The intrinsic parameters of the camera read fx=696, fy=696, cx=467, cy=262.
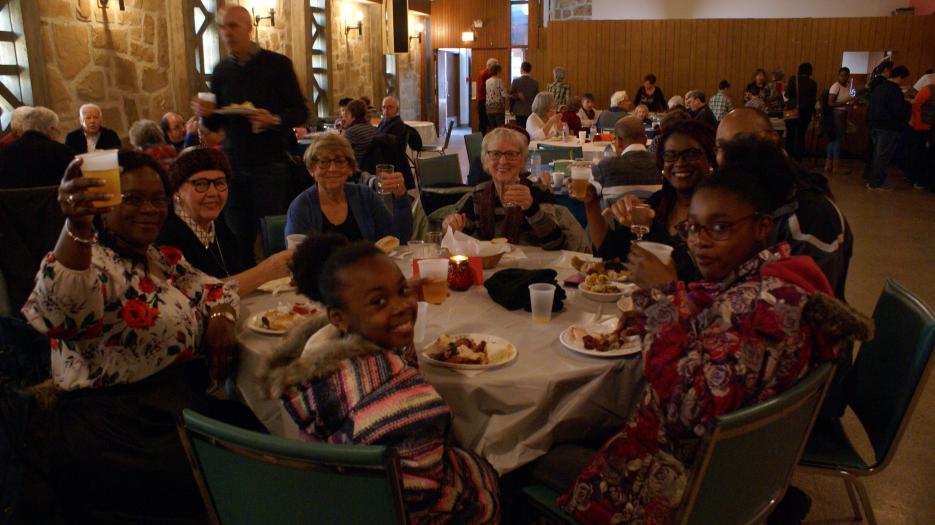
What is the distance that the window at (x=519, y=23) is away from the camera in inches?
651

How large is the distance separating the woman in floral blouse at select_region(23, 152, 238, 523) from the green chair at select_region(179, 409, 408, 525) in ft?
2.32

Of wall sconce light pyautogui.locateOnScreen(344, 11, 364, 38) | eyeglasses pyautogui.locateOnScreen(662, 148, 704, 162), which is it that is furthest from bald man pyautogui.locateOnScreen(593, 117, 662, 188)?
wall sconce light pyautogui.locateOnScreen(344, 11, 364, 38)

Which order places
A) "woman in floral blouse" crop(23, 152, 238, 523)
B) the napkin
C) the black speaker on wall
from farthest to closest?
1. the black speaker on wall
2. the napkin
3. "woman in floral blouse" crop(23, 152, 238, 523)

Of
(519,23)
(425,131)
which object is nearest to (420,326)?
(425,131)

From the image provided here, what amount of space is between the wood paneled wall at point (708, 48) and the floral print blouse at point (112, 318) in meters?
14.2

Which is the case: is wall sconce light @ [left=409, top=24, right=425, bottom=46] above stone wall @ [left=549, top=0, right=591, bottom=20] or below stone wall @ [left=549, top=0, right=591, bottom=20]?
below

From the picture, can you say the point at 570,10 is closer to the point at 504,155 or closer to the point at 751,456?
the point at 504,155

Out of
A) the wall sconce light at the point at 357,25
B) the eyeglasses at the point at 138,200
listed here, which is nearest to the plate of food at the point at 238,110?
the eyeglasses at the point at 138,200

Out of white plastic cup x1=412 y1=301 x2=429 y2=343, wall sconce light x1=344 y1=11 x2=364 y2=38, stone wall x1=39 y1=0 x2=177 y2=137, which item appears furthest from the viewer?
wall sconce light x1=344 y1=11 x2=364 y2=38

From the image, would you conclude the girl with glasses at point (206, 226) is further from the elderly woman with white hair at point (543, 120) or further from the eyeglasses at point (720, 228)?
the elderly woman with white hair at point (543, 120)

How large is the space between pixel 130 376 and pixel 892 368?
2.12 meters

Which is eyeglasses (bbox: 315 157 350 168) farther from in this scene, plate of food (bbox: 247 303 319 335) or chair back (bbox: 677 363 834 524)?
chair back (bbox: 677 363 834 524)

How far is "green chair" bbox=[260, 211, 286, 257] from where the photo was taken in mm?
3252

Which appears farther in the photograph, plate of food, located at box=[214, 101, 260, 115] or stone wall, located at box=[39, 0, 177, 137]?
stone wall, located at box=[39, 0, 177, 137]
